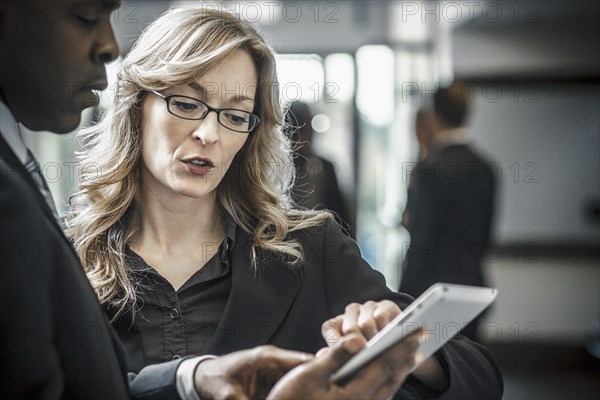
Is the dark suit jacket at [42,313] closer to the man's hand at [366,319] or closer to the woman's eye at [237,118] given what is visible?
the man's hand at [366,319]

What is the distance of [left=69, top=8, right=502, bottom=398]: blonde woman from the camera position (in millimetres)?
953

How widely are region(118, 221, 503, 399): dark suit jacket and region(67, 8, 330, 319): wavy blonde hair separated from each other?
0.02m

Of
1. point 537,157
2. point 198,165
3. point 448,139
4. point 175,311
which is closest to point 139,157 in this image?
point 198,165

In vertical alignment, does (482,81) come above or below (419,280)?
above

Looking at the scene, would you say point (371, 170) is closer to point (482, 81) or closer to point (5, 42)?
point (482, 81)

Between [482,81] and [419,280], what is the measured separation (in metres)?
2.64

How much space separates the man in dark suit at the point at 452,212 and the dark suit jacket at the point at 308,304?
1.04 metres

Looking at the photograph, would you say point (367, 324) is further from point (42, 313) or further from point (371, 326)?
point (42, 313)

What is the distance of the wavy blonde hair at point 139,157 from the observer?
0.96 metres

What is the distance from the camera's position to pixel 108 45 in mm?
708

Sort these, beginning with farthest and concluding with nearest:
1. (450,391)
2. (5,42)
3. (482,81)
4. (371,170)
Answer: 1. (371,170)
2. (482,81)
3. (450,391)
4. (5,42)

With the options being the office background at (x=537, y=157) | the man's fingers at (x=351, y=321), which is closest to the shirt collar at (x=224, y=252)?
the man's fingers at (x=351, y=321)

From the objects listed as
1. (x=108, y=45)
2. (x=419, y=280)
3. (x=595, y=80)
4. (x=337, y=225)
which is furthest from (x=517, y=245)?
(x=108, y=45)

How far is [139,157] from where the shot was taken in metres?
1.03
